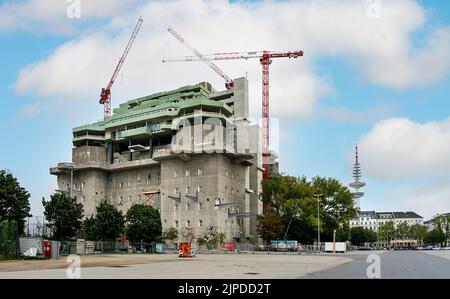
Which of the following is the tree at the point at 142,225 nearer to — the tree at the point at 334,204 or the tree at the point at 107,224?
the tree at the point at 107,224

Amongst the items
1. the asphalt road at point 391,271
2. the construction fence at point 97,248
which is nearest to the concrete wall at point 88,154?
the construction fence at point 97,248

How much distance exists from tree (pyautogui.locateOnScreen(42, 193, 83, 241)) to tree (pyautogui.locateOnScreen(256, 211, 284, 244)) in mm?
43299

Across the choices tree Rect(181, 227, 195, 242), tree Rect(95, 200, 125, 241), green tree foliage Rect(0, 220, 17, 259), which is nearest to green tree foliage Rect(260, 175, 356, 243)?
tree Rect(181, 227, 195, 242)

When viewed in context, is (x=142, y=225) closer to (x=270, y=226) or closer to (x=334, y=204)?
(x=270, y=226)

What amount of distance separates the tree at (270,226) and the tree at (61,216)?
4330 cm

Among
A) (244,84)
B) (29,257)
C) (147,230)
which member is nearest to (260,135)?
(244,84)

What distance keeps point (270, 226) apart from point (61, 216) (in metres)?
46.5

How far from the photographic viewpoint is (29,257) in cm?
5262

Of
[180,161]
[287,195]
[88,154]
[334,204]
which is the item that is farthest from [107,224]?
[334,204]

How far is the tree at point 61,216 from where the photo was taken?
267ft

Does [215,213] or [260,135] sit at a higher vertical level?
[260,135]

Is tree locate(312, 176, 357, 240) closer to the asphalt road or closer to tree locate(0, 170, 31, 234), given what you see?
tree locate(0, 170, 31, 234)

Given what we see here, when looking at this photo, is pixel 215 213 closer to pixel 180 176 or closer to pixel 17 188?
pixel 180 176
